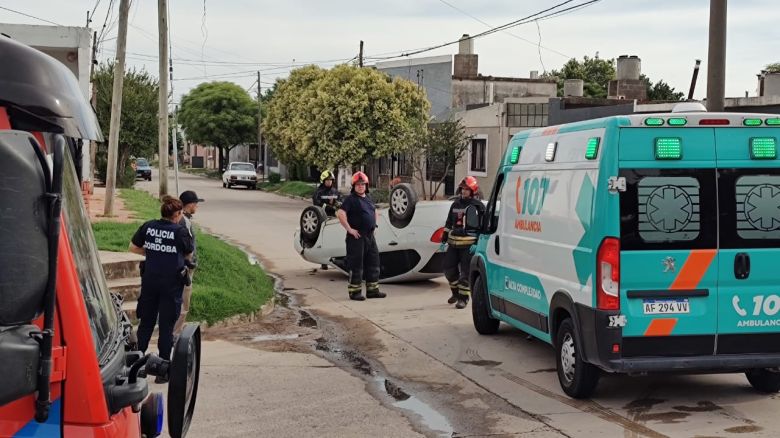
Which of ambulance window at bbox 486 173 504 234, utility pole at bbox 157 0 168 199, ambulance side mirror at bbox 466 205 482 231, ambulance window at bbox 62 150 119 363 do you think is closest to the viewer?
ambulance window at bbox 62 150 119 363

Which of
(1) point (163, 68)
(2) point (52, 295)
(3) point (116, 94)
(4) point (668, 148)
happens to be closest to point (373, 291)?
(4) point (668, 148)

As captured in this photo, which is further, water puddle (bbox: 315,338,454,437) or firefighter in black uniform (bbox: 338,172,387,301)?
firefighter in black uniform (bbox: 338,172,387,301)

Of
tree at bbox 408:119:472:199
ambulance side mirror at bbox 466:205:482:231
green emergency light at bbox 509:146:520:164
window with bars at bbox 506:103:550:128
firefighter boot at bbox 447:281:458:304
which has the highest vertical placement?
window with bars at bbox 506:103:550:128

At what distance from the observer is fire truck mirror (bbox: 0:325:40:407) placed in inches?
83.2

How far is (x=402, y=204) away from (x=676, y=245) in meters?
7.26

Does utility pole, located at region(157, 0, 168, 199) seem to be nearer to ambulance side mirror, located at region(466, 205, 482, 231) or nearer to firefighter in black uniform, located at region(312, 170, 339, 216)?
firefighter in black uniform, located at region(312, 170, 339, 216)

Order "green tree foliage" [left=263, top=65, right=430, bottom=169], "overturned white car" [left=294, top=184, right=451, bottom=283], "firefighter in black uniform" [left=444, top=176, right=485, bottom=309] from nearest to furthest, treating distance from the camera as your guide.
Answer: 1. "firefighter in black uniform" [left=444, top=176, right=485, bottom=309]
2. "overturned white car" [left=294, top=184, right=451, bottom=283]
3. "green tree foliage" [left=263, top=65, right=430, bottom=169]

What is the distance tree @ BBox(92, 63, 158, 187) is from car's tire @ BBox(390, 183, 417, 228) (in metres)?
20.9

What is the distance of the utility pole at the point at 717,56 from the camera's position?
11.7m

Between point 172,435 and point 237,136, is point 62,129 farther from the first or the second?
point 237,136

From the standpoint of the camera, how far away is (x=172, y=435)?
3115 millimetres

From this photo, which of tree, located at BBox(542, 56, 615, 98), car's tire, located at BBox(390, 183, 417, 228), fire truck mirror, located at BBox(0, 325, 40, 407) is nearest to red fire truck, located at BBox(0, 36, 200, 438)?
fire truck mirror, located at BBox(0, 325, 40, 407)

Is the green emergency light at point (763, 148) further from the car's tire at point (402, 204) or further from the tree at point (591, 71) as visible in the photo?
the tree at point (591, 71)

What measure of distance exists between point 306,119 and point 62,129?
108ft
